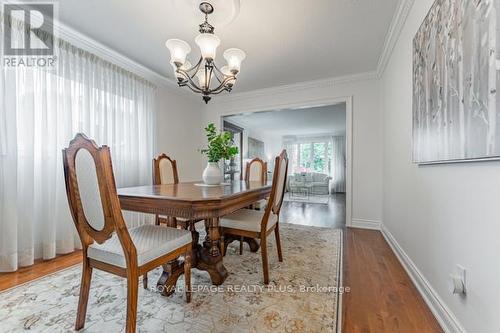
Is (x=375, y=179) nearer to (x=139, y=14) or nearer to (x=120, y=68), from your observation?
(x=139, y=14)

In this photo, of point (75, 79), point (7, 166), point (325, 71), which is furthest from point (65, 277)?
point (325, 71)

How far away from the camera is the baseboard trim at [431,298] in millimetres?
1149

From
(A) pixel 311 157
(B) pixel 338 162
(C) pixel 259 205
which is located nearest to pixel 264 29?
(C) pixel 259 205

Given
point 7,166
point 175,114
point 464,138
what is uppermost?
point 175,114

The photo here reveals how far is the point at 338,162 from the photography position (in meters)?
8.50

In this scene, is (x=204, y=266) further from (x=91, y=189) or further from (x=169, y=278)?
(x=91, y=189)

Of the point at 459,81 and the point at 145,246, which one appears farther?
the point at 145,246

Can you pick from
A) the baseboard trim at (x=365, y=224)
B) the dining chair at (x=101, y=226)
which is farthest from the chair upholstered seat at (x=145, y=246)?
the baseboard trim at (x=365, y=224)

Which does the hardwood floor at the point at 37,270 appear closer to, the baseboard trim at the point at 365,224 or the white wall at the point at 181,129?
the white wall at the point at 181,129

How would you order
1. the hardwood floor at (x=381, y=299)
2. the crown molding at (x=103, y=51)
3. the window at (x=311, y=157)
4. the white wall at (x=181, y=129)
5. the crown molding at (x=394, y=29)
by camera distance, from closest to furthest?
1. the hardwood floor at (x=381, y=299)
2. the crown molding at (x=394, y=29)
3. the crown molding at (x=103, y=51)
4. the white wall at (x=181, y=129)
5. the window at (x=311, y=157)

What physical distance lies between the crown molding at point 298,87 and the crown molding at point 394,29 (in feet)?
1.28

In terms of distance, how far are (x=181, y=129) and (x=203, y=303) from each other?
3.27 metres

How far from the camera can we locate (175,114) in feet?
13.0

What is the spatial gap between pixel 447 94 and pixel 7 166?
332 centimetres
